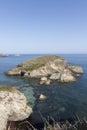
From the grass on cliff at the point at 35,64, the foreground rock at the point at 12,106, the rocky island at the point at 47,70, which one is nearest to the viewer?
the foreground rock at the point at 12,106

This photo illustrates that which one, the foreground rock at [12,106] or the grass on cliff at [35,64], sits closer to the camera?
the foreground rock at [12,106]

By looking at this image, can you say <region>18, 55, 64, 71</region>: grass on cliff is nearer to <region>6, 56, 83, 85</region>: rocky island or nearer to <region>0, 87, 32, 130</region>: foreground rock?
<region>6, 56, 83, 85</region>: rocky island

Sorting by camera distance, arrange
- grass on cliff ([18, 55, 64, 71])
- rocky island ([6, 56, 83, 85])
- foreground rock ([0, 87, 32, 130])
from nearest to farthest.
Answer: foreground rock ([0, 87, 32, 130]), rocky island ([6, 56, 83, 85]), grass on cliff ([18, 55, 64, 71])

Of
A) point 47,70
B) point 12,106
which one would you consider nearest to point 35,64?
point 47,70

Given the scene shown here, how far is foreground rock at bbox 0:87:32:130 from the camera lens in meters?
39.9

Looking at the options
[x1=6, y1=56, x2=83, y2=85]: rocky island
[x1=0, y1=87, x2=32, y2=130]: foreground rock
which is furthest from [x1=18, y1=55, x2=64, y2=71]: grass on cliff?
[x1=0, y1=87, x2=32, y2=130]: foreground rock

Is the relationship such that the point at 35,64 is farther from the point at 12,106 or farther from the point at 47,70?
the point at 12,106

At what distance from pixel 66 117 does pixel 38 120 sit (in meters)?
6.18

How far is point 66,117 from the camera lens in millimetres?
42875

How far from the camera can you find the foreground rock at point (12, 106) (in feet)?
131

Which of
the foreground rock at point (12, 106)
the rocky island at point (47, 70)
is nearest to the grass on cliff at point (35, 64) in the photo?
the rocky island at point (47, 70)

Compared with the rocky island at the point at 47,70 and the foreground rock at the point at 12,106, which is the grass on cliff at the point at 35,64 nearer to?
the rocky island at the point at 47,70

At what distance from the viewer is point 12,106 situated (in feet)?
138

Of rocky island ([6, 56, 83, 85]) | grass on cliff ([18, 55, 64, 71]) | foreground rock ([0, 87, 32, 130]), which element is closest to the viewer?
foreground rock ([0, 87, 32, 130])
